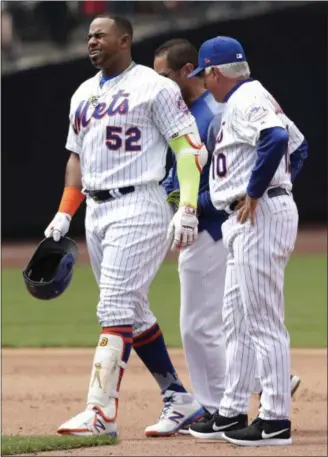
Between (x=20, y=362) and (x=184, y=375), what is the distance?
1.36 meters

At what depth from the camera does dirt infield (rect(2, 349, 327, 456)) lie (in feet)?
18.5

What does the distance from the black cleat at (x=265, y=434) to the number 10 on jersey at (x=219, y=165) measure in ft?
3.65

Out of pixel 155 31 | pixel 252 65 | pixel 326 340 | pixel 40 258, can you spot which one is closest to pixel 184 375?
pixel 326 340

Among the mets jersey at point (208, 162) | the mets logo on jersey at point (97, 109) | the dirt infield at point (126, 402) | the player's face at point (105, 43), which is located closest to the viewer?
the dirt infield at point (126, 402)

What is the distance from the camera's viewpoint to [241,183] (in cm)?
575

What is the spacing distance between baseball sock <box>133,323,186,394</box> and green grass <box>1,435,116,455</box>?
60cm

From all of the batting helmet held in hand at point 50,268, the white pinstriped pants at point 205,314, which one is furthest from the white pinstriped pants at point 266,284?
the batting helmet held in hand at point 50,268

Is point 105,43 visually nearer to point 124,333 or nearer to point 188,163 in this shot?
point 188,163

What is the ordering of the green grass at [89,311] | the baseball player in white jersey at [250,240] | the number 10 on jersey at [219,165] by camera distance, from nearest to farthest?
1. the baseball player in white jersey at [250,240]
2. the number 10 on jersey at [219,165]
3. the green grass at [89,311]

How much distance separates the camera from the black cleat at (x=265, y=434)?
18.8 feet

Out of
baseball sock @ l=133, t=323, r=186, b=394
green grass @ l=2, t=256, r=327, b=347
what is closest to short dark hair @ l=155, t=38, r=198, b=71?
baseball sock @ l=133, t=323, r=186, b=394

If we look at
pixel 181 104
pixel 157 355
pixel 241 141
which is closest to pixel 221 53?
pixel 181 104

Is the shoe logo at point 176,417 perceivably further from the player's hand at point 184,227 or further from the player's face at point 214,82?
the player's face at point 214,82

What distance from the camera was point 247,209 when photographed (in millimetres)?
5656
